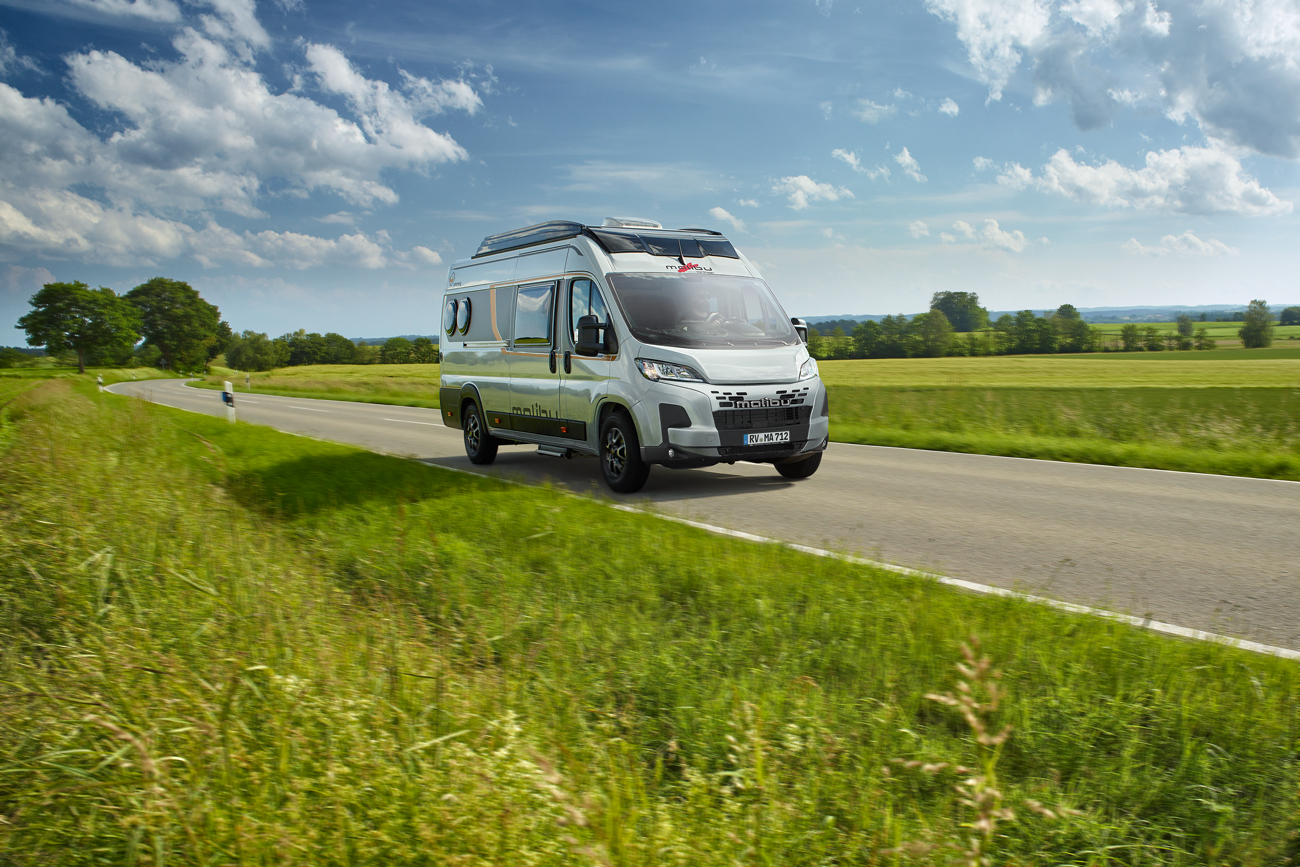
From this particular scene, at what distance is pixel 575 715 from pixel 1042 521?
5.50 m

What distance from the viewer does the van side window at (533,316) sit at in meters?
10.2

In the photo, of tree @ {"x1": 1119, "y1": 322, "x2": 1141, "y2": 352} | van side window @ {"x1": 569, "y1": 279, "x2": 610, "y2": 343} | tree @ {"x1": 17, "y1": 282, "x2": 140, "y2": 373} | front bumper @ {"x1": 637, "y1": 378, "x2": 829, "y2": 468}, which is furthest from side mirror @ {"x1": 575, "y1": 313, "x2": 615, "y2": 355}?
tree @ {"x1": 17, "y1": 282, "x2": 140, "y2": 373}

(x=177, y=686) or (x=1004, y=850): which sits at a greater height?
(x=177, y=686)

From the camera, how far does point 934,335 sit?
64125 millimetres

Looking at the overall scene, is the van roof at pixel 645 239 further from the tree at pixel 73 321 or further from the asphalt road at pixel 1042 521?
the tree at pixel 73 321

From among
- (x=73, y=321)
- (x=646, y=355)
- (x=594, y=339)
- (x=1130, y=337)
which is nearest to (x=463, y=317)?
(x=594, y=339)

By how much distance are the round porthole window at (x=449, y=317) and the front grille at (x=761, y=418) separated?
6.17 m

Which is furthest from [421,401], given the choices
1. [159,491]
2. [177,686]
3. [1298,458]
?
[177,686]

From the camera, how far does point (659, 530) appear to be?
649 centimetres

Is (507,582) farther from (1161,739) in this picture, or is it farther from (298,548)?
(1161,739)

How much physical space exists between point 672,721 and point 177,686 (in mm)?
1864

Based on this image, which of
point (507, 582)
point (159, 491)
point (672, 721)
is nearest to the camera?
point (672, 721)

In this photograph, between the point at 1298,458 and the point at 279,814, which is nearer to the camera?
the point at 279,814

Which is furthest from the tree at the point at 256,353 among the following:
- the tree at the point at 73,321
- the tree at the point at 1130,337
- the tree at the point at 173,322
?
the tree at the point at 1130,337
